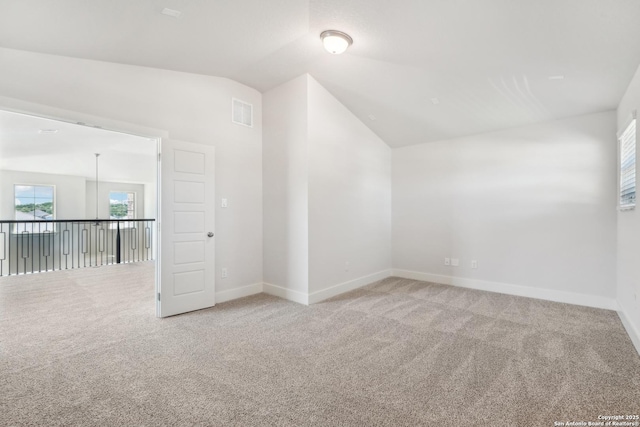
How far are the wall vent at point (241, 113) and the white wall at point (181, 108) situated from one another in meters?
0.08

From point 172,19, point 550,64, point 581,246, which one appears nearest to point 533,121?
point 550,64

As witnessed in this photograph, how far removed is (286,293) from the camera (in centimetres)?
434

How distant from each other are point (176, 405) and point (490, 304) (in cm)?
385

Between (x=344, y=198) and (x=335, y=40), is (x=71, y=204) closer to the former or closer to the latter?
(x=344, y=198)

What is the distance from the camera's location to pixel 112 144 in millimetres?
6770

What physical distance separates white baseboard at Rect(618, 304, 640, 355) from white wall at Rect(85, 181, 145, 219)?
11.4m

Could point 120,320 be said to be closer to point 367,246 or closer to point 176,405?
point 176,405

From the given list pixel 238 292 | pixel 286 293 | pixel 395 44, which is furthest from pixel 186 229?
pixel 395 44

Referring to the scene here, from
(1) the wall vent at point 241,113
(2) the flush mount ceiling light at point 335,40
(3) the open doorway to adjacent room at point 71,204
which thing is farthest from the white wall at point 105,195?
(2) the flush mount ceiling light at point 335,40

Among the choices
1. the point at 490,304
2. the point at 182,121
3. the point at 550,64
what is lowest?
the point at 490,304

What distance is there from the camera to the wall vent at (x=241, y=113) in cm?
438

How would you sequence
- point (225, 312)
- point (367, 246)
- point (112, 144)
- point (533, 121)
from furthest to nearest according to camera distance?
point (112, 144) → point (367, 246) → point (533, 121) → point (225, 312)

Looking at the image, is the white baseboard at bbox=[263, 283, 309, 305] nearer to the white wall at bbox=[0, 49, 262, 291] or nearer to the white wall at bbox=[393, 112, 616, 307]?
the white wall at bbox=[0, 49, 262, 291]

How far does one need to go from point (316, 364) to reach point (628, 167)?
3.81 meters
